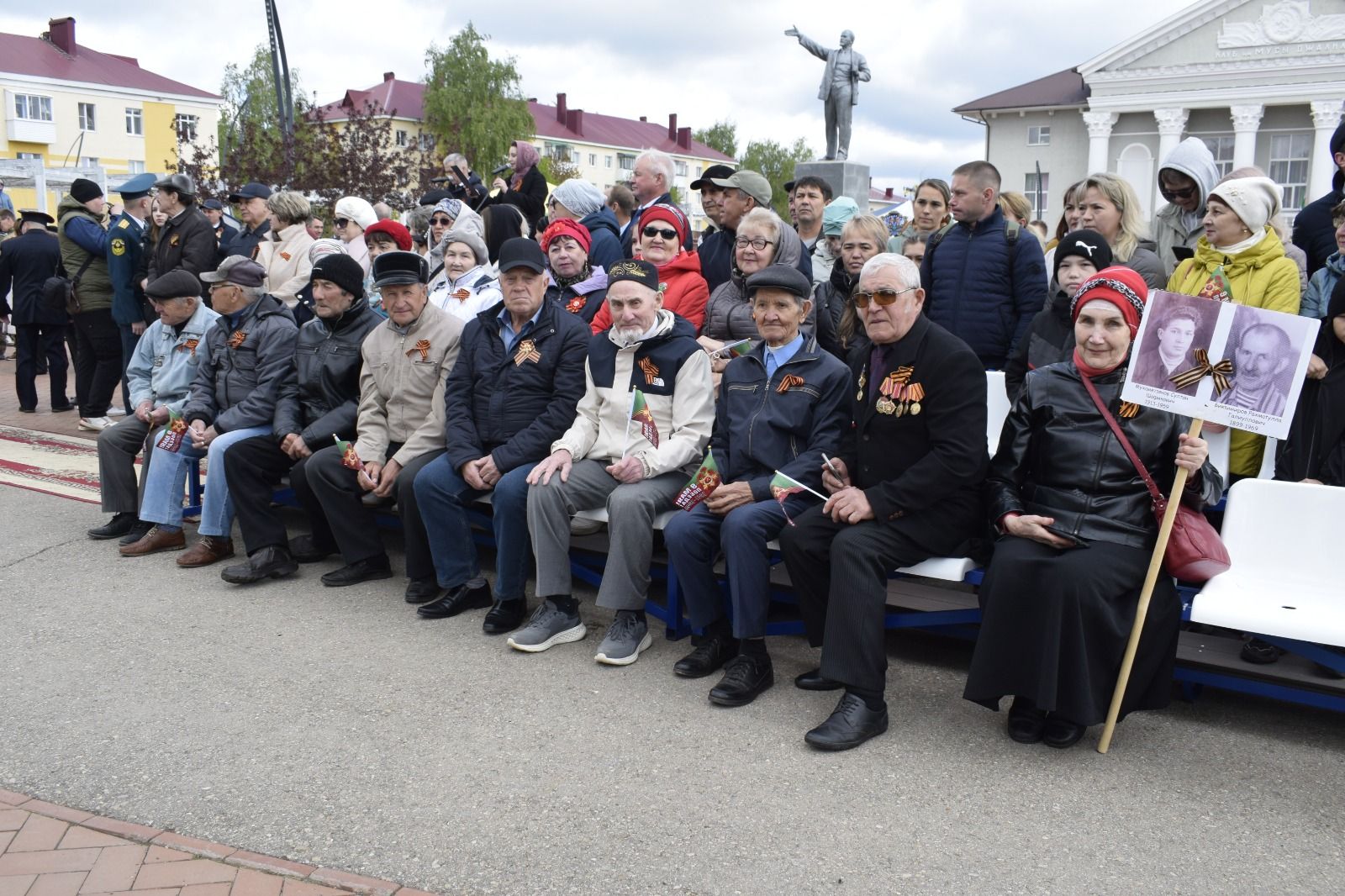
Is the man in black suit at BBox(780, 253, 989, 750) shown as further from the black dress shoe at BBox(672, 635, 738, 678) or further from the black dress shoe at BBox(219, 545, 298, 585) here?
the black dress shoe at BBox(219, 545, 298, 585)

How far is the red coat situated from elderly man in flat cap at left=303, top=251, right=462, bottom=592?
98 centimetres

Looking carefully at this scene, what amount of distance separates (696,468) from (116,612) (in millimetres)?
2998

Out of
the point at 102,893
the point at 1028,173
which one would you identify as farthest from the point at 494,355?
the point at 1028,173

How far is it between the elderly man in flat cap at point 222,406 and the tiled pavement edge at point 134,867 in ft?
9.67

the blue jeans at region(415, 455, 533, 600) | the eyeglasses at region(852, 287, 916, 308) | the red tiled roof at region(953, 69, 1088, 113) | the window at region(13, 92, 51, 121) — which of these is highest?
the window at region(13, 92, 51, 121)

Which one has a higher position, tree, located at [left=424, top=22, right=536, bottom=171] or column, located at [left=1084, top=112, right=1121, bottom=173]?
tree, located at [left=424, top=22, right=536, bottom=171]

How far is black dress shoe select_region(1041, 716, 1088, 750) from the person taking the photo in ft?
13.0

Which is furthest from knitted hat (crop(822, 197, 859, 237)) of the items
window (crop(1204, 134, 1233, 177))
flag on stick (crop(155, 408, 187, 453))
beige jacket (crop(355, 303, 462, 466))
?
window (crop(1204, 134, 1233, 177))

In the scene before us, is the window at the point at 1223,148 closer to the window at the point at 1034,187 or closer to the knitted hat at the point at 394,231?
the window at the point at 1034,187

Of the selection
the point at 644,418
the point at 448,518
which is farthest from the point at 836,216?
the point at 448,518

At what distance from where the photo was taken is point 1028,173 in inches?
1510

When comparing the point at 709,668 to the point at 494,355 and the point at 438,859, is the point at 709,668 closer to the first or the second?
the point at 438,859

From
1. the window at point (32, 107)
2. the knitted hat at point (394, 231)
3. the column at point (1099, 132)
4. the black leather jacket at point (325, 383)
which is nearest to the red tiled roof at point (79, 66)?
the window at point (32, 107)

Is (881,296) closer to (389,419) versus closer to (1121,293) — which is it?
(1121,293)
